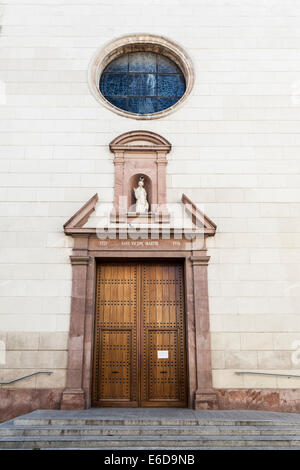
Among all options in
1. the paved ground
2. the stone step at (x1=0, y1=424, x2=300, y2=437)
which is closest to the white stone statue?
the paved ground

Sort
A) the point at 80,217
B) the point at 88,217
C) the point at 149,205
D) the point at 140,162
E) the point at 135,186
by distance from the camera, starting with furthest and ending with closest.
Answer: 1. the point at 135,186
2. the point at 140,162
3. the point at 149,205
4. the point at 88,217
5. the point at 80,217

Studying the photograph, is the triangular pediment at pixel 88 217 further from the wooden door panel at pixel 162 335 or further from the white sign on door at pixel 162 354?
the white sign on door at pixel 162 354

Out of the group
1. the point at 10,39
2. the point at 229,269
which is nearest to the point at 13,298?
the point at 229,269

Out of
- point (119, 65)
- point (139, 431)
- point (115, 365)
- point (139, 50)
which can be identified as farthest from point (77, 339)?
point (139, 50)

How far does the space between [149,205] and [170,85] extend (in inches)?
136

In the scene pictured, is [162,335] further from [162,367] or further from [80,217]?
[80,217]

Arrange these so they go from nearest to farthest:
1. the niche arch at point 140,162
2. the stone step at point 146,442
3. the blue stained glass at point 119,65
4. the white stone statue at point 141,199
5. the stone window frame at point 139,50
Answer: the stone step at point 146,442 → the white stone statue at point 141,199 → the niche arch at point 140,162 → the stone window frame at point 139,50 → the blue stained glass at point 119,65

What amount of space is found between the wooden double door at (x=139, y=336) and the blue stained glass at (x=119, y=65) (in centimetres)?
513

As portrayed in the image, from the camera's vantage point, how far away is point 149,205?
28.7ft

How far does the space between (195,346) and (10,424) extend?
3542 mm

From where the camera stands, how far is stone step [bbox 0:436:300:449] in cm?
545

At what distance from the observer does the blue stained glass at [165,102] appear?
978cm

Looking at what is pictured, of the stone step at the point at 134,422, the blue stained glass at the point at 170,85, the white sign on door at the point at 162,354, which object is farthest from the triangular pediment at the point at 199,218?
the stone step at the point at 134,422

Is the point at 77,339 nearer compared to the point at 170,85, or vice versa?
the point at 77,339
